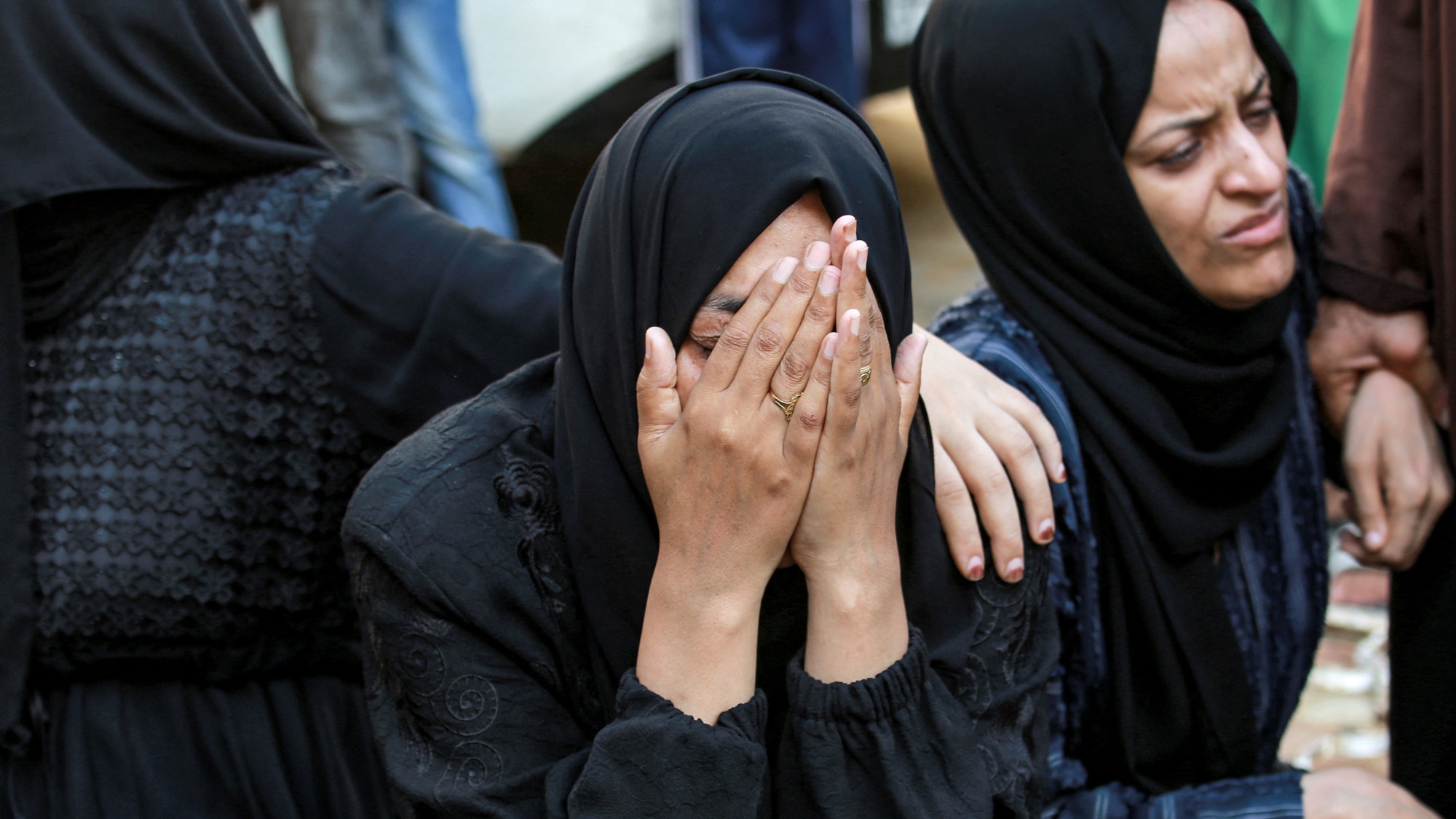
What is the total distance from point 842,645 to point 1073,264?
2.64ft

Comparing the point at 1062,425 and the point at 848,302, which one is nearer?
the point at 848,302

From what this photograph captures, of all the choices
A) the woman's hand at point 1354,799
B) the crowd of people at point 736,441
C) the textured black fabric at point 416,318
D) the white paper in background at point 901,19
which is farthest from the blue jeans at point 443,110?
the woman's hand at point 1354,799

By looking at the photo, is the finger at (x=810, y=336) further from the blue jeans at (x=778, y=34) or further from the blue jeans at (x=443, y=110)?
the blue jeans at (x=778, y=34)

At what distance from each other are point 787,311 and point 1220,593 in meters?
0.98

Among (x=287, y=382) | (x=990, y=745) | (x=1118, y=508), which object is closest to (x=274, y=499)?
(x=287, y=382)

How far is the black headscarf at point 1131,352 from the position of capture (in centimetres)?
185

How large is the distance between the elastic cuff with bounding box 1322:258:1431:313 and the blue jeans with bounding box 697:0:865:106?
9.76 ft

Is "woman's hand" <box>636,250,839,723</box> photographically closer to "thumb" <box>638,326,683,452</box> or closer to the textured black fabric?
"thumb" <box>638,326,683,452</box>

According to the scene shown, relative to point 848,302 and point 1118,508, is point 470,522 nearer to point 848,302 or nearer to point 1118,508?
point 848,302

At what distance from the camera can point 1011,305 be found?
1.98 metres

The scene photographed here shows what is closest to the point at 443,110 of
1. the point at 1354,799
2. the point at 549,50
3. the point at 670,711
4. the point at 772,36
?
the point at 549,50

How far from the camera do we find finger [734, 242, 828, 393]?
1330 millimetres

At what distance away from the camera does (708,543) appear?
1403 millimetres

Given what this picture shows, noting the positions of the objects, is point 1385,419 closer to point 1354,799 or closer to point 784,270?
point 1354,799
